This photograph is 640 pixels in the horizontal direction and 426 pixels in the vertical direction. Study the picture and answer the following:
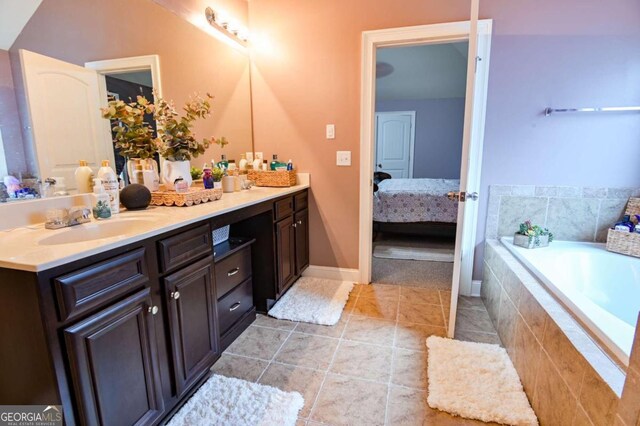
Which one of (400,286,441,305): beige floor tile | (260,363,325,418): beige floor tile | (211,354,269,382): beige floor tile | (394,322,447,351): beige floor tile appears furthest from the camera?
(400,286,441,305): beige floor tile

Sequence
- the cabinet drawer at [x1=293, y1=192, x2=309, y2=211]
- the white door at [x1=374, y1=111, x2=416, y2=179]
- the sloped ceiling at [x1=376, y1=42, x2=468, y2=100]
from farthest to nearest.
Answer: the white door at [x1=374, y1=111, x2=416, y2=179]
the sloped ceiling at [x1=376, y1=42, x2=468, y2=100]
the cabinet drawer at [x1=293, y1=192, x2=309, y2=211]

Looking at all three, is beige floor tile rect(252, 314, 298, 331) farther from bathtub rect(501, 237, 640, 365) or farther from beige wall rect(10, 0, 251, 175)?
bathtub rect(501, 237, 640, 365)

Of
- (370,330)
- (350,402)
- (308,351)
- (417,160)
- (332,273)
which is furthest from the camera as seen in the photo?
(417,160)

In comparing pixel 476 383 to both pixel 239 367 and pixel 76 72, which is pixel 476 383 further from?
pixel 76 72

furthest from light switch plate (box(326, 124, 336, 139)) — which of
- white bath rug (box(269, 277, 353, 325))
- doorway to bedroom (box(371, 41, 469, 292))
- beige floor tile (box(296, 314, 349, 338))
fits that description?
beige floor tile (box(296, 314, 349, 338))

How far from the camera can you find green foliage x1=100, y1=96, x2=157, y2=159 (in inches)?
62.1

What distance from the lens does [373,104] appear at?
253cm

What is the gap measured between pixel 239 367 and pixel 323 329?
1.92ft

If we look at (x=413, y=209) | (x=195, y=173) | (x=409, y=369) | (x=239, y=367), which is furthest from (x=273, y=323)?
(x=413, y=209)

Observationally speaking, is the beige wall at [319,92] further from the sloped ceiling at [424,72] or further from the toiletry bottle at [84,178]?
the sloped ceiling at [424,72]

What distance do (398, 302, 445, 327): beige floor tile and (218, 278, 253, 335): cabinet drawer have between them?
1041 millimetres

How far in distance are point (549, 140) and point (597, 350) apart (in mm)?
1638

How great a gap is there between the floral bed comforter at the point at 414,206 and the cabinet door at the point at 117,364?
3.07m

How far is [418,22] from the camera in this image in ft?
7.63
